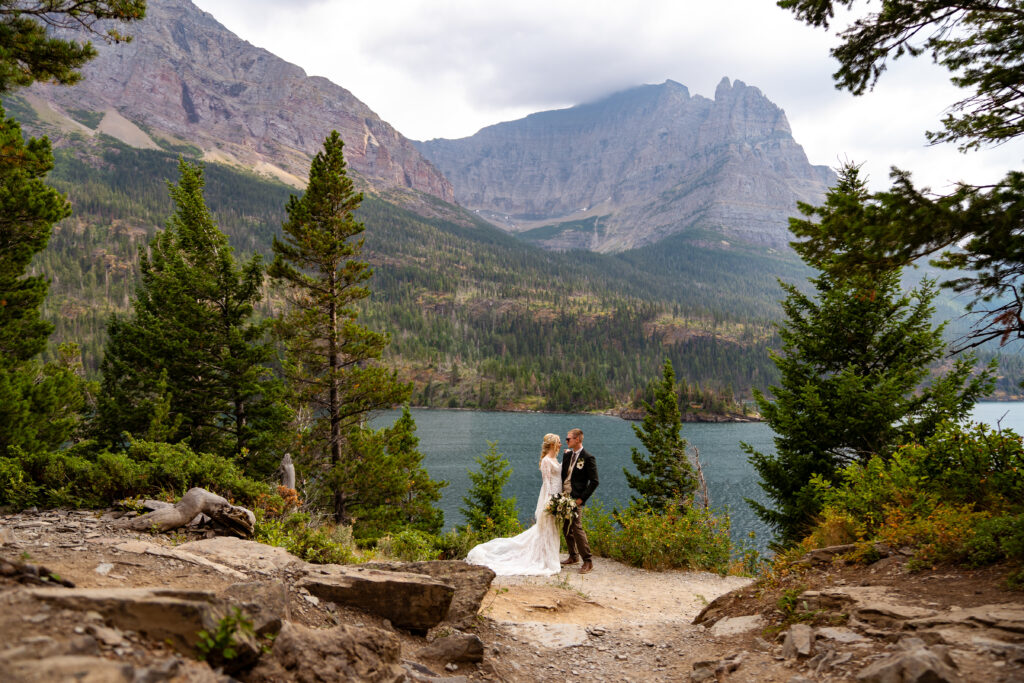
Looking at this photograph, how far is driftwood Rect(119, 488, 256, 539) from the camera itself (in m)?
7.09

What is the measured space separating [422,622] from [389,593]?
57 cm

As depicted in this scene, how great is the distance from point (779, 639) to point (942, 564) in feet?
7.36

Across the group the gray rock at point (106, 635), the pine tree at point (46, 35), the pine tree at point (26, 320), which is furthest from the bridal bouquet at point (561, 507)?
the pine tree at point (26, 320)

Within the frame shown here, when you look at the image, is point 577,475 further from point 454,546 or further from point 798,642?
point 798,642

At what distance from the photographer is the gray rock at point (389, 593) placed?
5824mm

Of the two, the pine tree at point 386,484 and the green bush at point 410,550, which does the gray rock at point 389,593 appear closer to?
the green bush at point 410,550

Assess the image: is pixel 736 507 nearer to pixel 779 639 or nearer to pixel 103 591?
pixel 779 639

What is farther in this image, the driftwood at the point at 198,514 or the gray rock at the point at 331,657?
the driftwood at the point at 198,514

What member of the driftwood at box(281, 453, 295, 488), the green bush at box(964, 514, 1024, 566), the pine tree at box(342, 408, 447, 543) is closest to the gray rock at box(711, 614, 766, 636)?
the green bush at box(964, 514, 1024, 566)

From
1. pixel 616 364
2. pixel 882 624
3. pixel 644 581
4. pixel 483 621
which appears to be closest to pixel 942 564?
pixel 882 624

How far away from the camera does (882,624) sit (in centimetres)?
529

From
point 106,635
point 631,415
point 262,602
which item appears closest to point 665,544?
point 262,602

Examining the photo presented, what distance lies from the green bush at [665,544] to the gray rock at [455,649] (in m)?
8.54

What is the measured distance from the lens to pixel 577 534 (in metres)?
11.6
